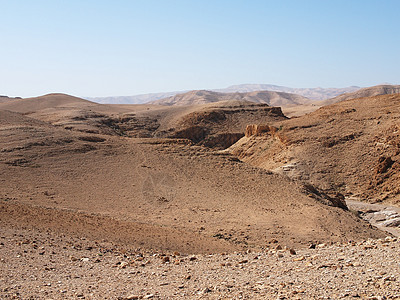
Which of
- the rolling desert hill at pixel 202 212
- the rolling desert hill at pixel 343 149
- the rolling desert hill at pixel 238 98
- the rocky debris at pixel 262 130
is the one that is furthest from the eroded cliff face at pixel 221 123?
the rolling desert hill at pixel 238 98

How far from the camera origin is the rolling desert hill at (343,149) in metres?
22.0

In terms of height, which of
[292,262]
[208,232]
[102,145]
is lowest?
[208,232]

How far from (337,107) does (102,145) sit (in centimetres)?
1723

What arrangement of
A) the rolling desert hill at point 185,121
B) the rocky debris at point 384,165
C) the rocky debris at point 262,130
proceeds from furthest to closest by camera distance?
the rolling desert hill at point 185,121 < the rocky debris at point 262,130 < the rocky debris at point 384,165

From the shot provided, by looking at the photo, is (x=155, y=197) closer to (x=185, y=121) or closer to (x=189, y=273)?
(x=189, y=273)

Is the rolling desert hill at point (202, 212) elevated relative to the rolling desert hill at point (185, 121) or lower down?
lower down

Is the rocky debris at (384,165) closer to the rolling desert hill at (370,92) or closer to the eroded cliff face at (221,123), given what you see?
the eroded cliff face at (221,123)

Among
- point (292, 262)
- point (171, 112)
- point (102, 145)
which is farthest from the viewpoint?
point (171, 112)

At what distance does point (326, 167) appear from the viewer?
23500 millimetres

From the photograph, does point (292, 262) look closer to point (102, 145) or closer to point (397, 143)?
point (102, 145)

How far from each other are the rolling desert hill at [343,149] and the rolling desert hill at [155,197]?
4.50 m

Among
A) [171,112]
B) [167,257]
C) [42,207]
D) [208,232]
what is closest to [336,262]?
[167,257]

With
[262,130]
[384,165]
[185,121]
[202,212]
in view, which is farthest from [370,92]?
[202,212]

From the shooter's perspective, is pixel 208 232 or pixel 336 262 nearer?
pixel 336 262
